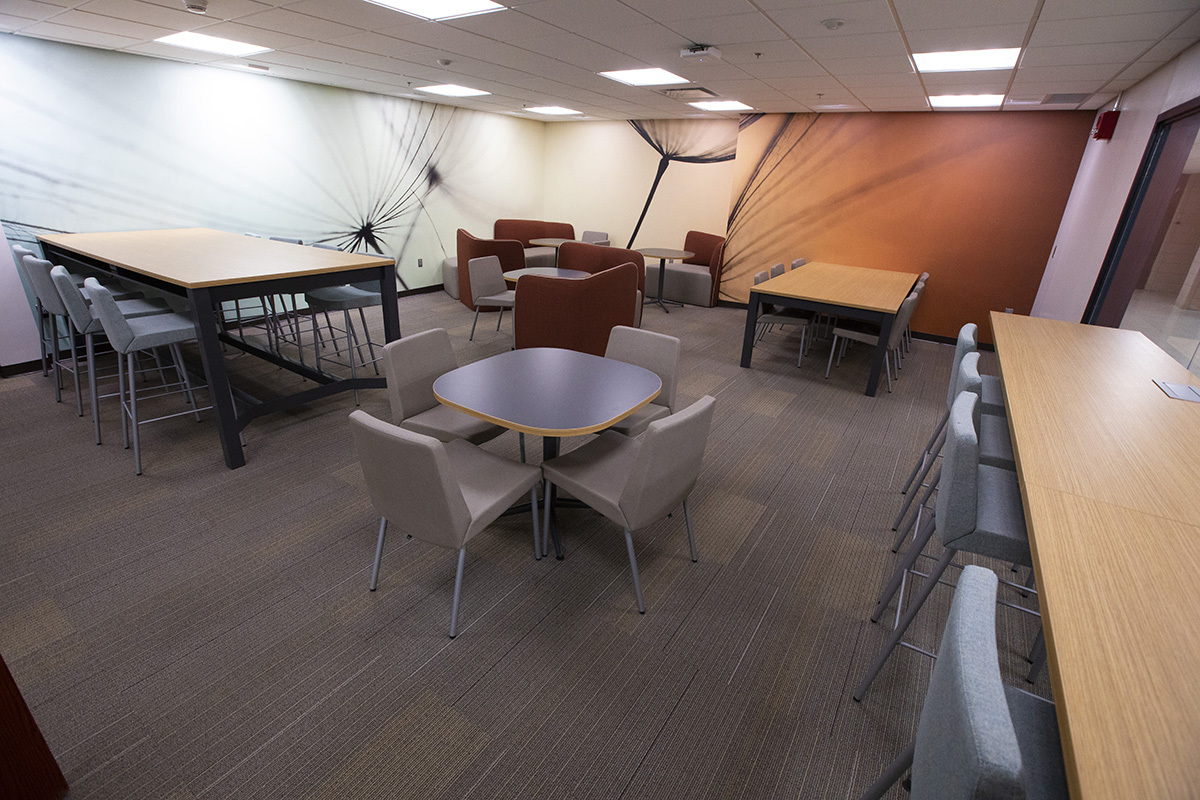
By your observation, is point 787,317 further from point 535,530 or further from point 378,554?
point 378,554

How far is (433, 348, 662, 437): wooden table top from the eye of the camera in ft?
6.70

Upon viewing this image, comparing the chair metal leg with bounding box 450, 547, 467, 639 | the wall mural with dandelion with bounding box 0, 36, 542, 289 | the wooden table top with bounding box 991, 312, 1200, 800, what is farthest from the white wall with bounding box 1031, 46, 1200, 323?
the wall mural with dandelion with bounding box 0, 36, 542, 289

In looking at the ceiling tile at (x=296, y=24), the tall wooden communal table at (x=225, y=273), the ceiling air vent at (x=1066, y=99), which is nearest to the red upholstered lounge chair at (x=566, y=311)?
the tall wooden communal table at (x=225, y=273)

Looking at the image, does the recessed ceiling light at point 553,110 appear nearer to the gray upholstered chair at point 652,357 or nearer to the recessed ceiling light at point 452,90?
the recessed ceiling light at point 452,90

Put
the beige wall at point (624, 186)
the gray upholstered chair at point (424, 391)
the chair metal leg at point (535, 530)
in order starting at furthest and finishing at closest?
the beige wall at point (624, 186) < the gray upholstered chair at point (424, 391) < the chair metal leg at point (535, 530)

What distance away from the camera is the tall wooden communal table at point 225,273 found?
2902 mm

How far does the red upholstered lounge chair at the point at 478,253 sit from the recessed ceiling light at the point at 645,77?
2600 mm

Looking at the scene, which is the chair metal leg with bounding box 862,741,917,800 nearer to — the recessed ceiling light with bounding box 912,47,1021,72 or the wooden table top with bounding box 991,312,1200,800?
the wooden table top with bounding box 991,312,1200,800

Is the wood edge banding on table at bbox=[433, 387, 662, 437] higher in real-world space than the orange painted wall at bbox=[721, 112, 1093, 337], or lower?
lower

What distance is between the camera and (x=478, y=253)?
6844 mm

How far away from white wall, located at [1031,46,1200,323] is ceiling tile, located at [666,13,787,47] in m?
2.35

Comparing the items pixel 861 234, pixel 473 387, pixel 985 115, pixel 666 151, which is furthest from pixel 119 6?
pixel 985 115

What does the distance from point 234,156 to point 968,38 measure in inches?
257

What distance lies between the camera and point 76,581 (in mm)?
2217
